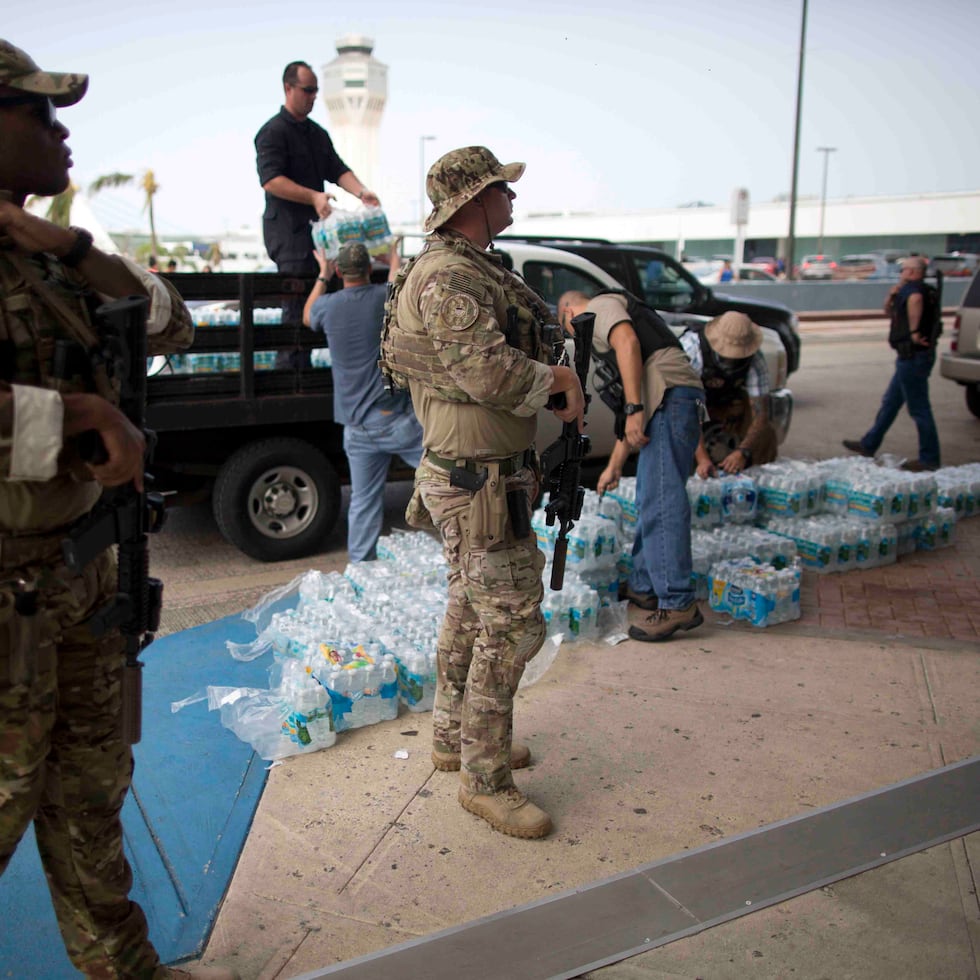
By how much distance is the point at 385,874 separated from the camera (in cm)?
312

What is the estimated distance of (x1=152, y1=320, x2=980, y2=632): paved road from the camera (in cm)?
586

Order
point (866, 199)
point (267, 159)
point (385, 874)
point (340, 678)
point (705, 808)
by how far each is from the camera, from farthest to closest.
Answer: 1. point (866, 199)
2. point (267, 159)
3. point (340, 678)
4. point (705, 808)
5. point (385, 874)

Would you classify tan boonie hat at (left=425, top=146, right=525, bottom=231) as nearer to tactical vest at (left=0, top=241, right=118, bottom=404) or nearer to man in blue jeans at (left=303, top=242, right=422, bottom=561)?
tactical vest at (left=0, top=241, right=118, bottom=404)

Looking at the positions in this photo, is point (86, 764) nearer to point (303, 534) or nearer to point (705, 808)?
point (705, 808)

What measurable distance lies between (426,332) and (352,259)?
2478 millimetres

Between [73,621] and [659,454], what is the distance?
3356mm

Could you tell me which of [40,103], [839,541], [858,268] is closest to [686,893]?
[40,103]

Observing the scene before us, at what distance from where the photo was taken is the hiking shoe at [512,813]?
332 centimetres

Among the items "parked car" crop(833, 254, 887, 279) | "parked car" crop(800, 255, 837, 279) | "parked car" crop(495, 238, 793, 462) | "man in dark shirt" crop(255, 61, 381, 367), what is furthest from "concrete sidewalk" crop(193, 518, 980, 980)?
"parked car" crop(800, 255, 837, 279)

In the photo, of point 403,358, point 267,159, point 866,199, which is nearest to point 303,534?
point 267,159

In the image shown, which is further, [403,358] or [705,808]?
[705,808]

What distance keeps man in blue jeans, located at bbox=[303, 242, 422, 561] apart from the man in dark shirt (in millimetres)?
541

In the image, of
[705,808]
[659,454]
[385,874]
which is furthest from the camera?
[659,454]

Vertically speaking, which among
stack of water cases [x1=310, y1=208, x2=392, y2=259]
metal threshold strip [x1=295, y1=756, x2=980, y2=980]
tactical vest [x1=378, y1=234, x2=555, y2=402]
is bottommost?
metal threshold strip [x1=295, y1=756, x2=980, y2=980]
